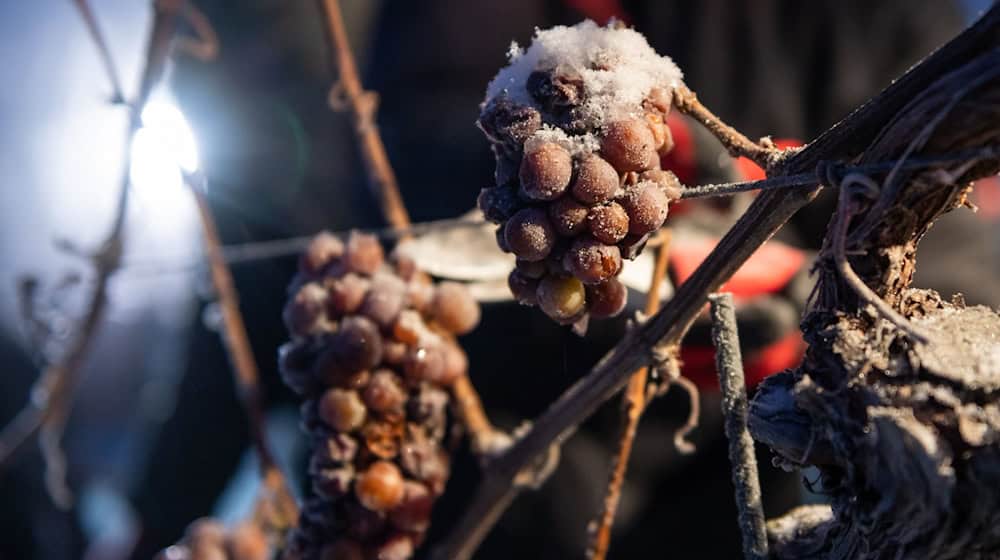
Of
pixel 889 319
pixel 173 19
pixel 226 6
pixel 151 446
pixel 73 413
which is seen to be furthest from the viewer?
pixel 73 413

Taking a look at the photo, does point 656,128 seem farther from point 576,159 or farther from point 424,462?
point 424,462

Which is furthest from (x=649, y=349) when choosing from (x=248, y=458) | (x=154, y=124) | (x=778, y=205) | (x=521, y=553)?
(x=248, y=458)

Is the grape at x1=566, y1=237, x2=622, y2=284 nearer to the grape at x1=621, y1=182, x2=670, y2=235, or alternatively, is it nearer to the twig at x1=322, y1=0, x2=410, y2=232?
the grape at x1=621, y1=182, x2=670, y2=235

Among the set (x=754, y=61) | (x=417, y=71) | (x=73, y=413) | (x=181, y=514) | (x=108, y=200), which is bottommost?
(x=73, y=413)

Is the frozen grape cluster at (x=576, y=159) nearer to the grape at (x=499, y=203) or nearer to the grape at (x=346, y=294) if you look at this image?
the grape at (x=499, y=203)

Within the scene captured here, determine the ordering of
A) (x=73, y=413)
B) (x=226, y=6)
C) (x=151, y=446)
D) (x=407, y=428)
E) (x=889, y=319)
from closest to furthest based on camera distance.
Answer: (x=889, y=319) < (x=407, y=428) < (x=226, y=6) < (x=151, y=446) < (x=73, y=413)

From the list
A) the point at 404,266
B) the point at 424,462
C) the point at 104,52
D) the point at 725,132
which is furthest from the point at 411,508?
the point at 104,52

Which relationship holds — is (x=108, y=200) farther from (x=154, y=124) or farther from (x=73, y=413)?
(x=154, y=124)
